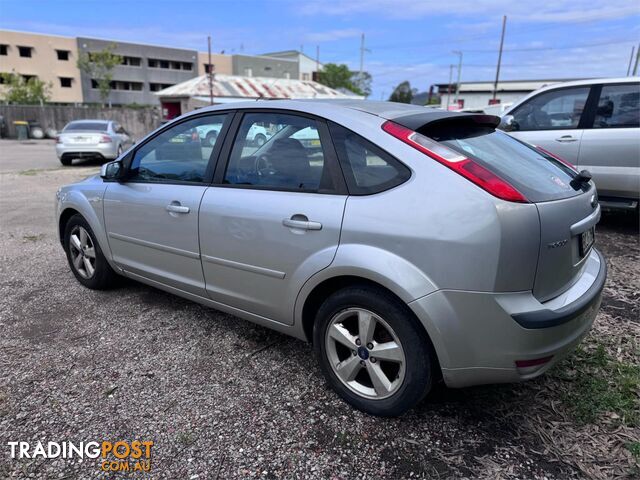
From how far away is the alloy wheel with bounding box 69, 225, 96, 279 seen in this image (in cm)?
402

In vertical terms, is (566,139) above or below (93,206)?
above

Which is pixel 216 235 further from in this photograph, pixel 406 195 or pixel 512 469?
pixel 512 469

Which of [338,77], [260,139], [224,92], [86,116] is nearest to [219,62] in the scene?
[338,77]

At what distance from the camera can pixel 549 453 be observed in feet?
7.13

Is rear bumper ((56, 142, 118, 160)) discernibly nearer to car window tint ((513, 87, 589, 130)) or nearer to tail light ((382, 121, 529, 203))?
car window tint ((513, 87, 589, 130))

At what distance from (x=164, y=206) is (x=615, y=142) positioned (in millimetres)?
5177

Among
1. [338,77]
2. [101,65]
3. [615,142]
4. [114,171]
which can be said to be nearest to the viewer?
[114,171]

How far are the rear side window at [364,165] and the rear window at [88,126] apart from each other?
14.0 meters

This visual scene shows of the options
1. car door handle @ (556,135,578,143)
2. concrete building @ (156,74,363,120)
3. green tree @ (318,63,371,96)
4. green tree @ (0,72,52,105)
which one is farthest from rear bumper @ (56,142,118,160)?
green tree @ (318,63,371,96)

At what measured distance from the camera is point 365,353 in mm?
Answer: 2377

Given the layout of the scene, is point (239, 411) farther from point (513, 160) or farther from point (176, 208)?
point (513, 160)

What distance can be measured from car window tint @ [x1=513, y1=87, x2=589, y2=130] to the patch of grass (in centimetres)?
382

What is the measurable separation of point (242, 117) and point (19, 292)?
2775 millimetres

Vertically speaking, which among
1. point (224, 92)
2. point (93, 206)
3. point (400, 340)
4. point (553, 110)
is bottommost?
point (400, 340)
